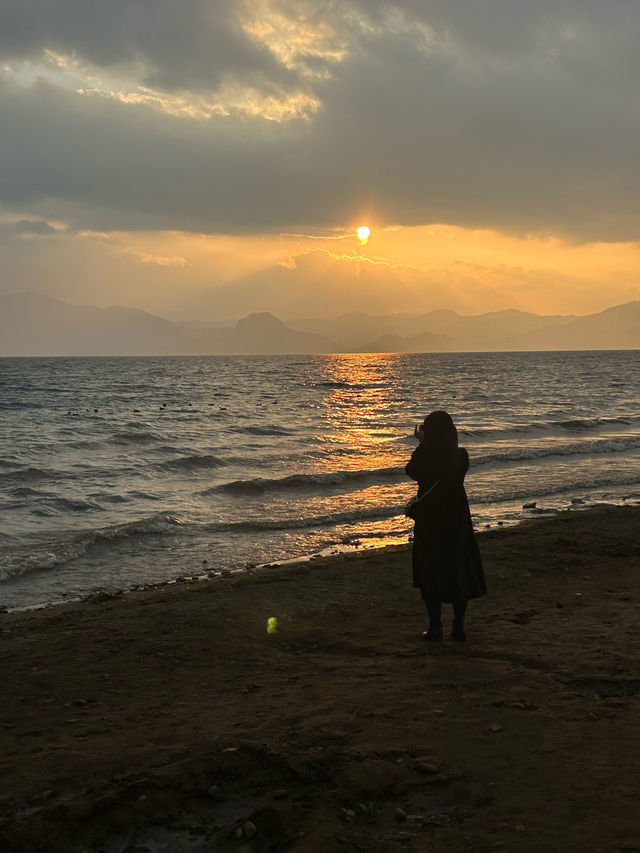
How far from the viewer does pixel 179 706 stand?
19.0ft

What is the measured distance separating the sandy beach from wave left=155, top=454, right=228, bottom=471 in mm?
14040

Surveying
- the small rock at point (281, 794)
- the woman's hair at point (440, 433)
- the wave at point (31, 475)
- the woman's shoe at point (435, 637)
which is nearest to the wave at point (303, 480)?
the wave at point (31, 475)

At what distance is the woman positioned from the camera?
280 inches

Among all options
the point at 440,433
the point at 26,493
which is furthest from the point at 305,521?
the point at 440,433

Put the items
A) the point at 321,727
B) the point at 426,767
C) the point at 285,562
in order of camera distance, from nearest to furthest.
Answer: the point at 426,767, the point at 321,727, the point at 285,562

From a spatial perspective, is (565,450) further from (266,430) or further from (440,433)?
(440,433)

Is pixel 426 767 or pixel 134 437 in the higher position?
pixel 426 767

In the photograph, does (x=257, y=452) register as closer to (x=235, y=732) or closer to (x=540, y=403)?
(x=235, y=732)

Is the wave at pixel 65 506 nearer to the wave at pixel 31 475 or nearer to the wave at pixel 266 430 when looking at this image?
the wave at pixel 31 475

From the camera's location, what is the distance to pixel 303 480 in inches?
790

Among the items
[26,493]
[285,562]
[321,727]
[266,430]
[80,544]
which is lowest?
[285,562]

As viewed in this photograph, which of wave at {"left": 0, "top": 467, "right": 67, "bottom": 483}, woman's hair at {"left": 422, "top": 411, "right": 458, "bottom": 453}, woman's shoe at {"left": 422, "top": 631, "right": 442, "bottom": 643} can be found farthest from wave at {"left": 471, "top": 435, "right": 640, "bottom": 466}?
woman's hair at {"left": 422, "top": 411, "right": 458, "bottom": 453}

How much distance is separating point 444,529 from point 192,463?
17509 mm

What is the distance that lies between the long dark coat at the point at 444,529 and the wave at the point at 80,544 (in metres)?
7.29
